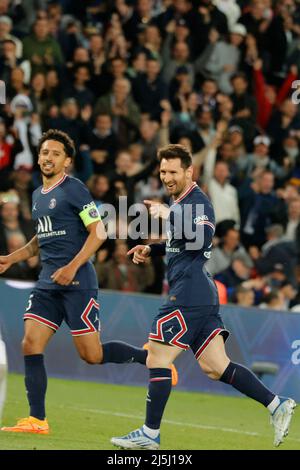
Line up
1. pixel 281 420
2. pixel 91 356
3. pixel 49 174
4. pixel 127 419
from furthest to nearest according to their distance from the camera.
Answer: pixel 127 419, pixel 91 356, pixel 49 174, pixel 281 420

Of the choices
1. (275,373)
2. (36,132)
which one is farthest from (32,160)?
(275,373)

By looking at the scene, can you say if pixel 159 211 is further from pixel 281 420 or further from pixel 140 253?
pixel 281 420

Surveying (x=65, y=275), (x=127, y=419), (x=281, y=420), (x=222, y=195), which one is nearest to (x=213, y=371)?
(x=281, y=420)

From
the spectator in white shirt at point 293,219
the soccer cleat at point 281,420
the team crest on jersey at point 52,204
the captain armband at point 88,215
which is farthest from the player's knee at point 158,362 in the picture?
the spectator in white shirt at point 293,219

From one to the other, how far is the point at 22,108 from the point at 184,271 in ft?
26.2

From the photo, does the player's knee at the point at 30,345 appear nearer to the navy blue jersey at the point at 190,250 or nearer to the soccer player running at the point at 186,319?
the soccer player running at the point at 186,319

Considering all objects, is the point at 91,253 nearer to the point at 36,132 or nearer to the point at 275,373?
the point at 275,373

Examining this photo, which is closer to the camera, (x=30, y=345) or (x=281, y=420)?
(x=281, y=420)

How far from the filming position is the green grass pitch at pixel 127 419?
10516 mm

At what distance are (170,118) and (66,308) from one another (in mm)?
9306

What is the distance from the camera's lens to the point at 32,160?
57.6ft

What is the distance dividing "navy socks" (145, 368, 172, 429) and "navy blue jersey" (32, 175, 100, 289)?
1186 mm

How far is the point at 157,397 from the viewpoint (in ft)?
32.7

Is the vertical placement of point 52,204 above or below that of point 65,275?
above
